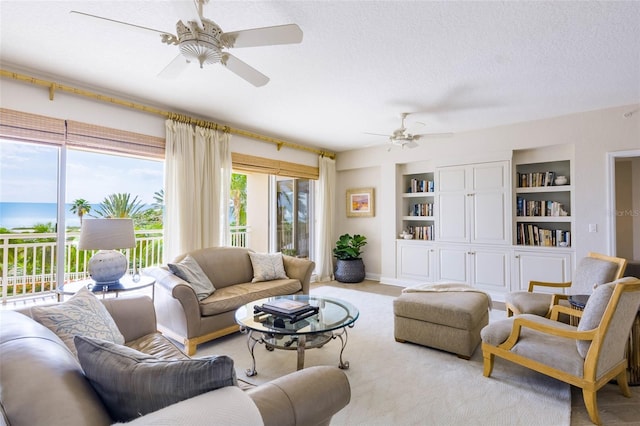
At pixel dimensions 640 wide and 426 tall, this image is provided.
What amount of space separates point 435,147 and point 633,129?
7.67 ft

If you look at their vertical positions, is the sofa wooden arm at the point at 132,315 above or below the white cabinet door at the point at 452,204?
below

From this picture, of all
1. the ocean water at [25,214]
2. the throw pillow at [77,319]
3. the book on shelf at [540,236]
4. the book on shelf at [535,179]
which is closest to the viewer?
the throw pillow at [77,319]

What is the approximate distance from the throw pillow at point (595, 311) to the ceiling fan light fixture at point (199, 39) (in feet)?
8.86

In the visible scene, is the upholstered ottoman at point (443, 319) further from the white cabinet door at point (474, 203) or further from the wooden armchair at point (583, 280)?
the white cabinet door at point (474, 203)

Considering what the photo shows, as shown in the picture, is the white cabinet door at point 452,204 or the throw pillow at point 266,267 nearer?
the throw pillow at point 266,267

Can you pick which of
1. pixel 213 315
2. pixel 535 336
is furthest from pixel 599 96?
pixel 213 315

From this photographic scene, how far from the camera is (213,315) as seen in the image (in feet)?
9.66

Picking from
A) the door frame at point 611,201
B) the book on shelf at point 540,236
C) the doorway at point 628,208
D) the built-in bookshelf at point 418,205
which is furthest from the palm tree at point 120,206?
the doorway at point 628,208

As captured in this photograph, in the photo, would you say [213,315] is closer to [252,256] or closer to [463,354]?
[252,256]

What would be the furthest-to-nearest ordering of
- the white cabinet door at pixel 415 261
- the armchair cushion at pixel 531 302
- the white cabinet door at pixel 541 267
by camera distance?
the white cabinet door at pixel 415 261, the white cabinet door at pixel 541 267, the armchair cushion at pixel 531 302

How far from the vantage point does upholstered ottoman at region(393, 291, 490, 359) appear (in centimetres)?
270

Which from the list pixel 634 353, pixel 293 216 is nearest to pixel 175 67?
pixel 634 353

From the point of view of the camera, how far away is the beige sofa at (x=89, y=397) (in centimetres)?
81

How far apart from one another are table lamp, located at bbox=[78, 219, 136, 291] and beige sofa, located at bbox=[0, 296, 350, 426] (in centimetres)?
134
